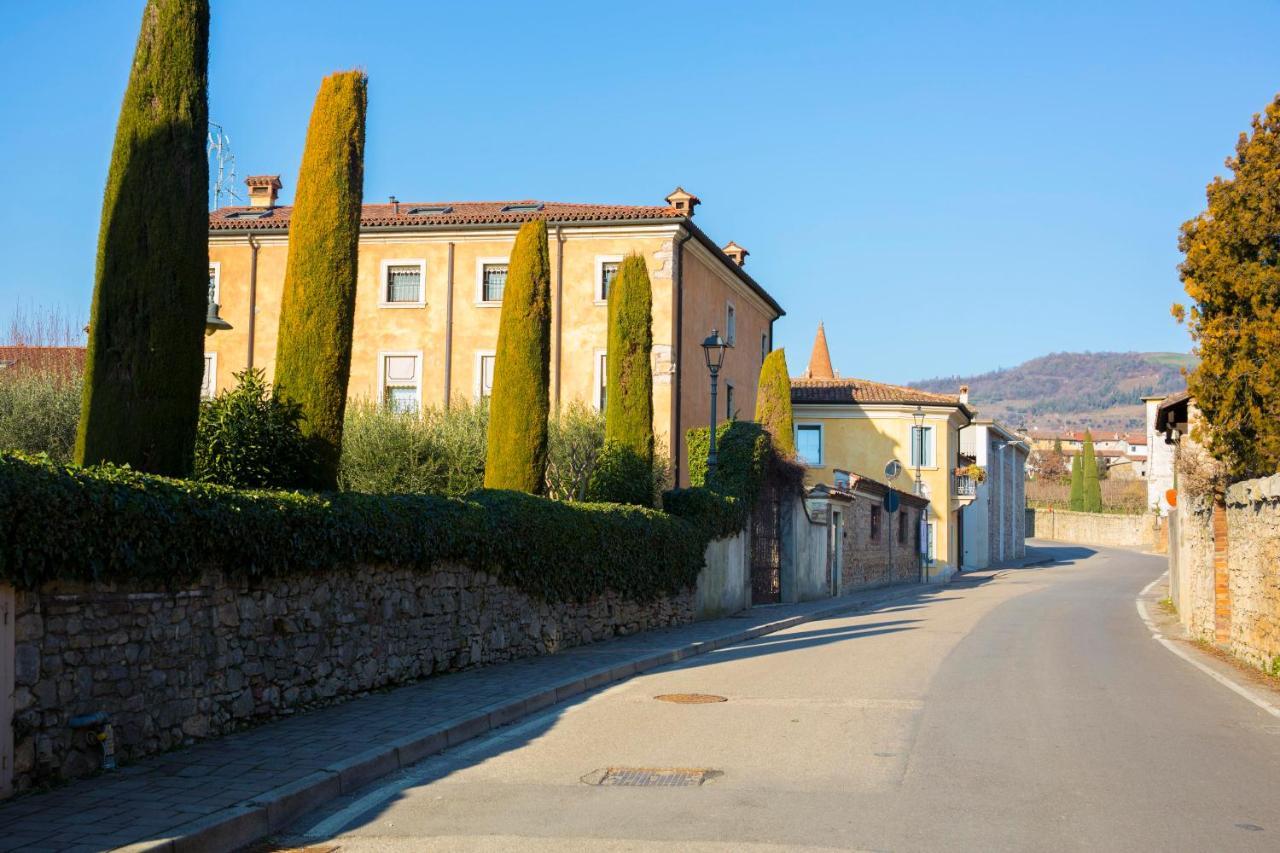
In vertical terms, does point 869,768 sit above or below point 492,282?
below

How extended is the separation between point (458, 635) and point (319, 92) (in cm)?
681

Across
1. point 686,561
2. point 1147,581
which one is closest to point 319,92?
point 686,561

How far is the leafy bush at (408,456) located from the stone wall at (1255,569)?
15405mm

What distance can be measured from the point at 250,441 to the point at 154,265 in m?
2.53

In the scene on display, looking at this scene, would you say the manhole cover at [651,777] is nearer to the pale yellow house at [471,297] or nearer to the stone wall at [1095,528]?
the pale yellow house at [471,297]

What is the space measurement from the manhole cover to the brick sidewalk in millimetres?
1564

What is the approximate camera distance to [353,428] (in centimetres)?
2756

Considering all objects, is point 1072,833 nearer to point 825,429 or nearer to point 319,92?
point 319,92

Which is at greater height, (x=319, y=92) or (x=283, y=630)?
(x=319, y=92)

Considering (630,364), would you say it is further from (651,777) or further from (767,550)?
(651,777)

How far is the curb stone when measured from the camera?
6.09 metres

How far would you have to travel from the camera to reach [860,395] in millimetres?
52250

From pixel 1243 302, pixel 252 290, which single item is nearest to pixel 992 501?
pixel 252 290

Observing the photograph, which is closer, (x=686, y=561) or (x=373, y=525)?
(x=373, y=525)
